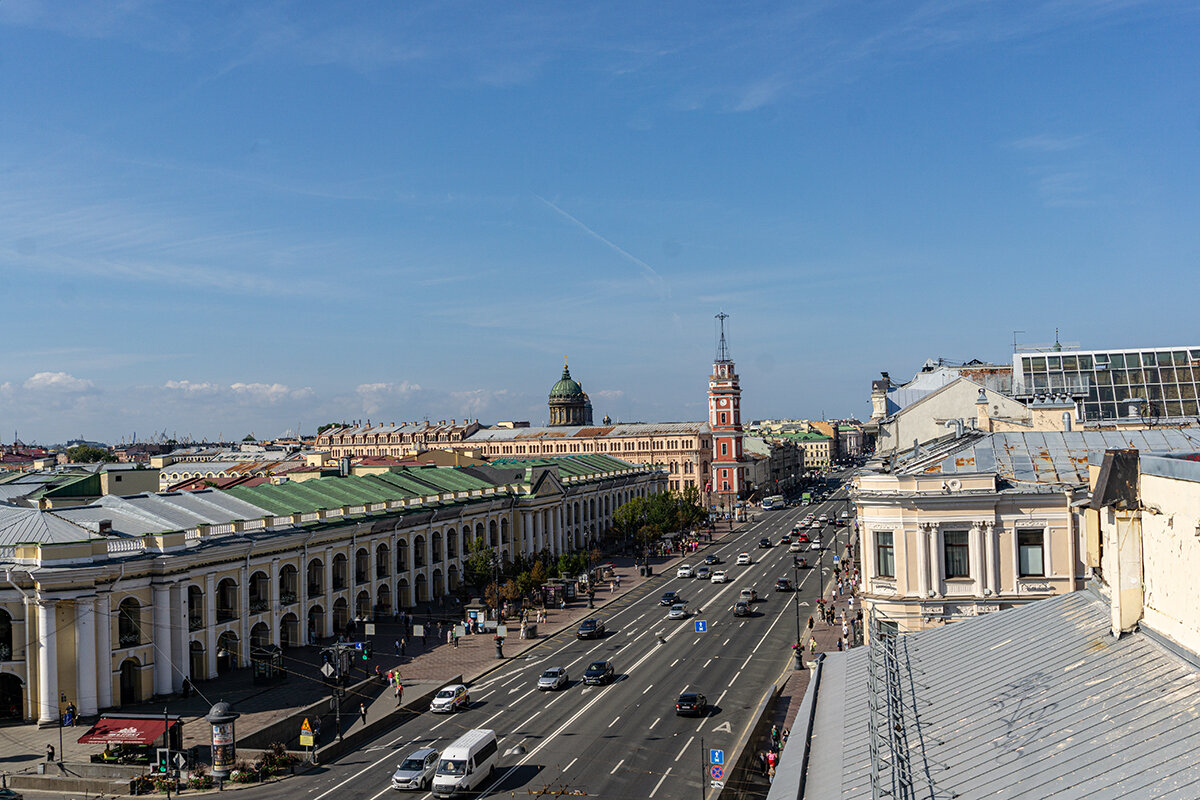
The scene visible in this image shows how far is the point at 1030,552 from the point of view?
1516 inches

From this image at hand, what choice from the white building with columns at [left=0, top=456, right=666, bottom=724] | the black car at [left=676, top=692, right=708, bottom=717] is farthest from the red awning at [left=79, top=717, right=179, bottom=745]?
the black car at [left=676, top=692, right=708, bottom=717]

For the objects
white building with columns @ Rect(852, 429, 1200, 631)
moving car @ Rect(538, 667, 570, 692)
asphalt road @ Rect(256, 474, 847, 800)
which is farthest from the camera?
moving car @ Rect(538, 667, 570, 692)

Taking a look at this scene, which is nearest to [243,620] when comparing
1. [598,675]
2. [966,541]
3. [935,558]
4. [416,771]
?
[598,675]

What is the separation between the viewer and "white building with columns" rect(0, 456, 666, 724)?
45.3 metres

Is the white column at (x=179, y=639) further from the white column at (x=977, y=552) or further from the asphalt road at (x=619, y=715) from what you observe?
the white column at (x=977, y=552)

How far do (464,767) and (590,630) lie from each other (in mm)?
30843

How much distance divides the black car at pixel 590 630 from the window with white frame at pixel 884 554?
94.9 feet

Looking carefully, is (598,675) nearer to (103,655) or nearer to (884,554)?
(884,554)

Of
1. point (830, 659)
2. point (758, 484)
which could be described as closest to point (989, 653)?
point (830, 659)

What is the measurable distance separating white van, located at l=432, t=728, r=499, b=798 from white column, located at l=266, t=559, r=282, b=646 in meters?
25.3

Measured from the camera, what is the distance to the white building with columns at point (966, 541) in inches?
1500

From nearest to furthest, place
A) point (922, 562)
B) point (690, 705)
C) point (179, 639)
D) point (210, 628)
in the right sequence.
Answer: point (922, 562)
point (690, 705)
point (179, 639)
point (210, 628)

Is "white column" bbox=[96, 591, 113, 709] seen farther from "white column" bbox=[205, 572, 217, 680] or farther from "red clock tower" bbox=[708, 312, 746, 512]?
"red clock tower" bbox=[708, 312, 746, 512]

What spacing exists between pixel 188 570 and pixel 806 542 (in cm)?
7675
